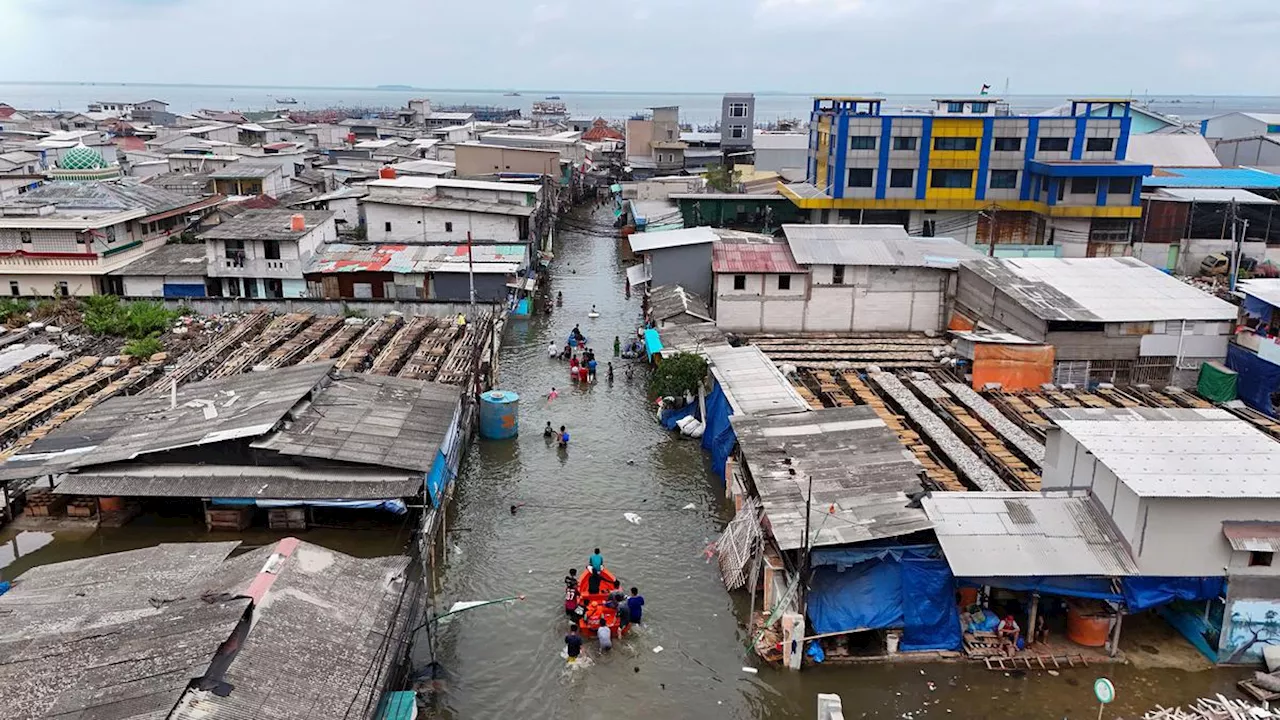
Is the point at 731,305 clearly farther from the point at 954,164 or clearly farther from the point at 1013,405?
the point at 954,164

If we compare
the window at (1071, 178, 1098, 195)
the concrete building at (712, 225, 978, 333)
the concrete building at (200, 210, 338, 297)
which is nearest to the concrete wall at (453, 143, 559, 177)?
the concrete building at (200, 210, 338, 297)

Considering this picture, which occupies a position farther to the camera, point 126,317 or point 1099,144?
point 1099,144

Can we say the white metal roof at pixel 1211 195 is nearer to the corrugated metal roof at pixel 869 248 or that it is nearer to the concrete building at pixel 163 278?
the corrugated metal roof at pixel 869 248

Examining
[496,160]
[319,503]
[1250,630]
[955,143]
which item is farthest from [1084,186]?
[319,503]

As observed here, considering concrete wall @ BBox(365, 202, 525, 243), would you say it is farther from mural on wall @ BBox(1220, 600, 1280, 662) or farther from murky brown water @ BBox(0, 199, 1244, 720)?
mural on wall @ BBox(1220, 600, 1280, 662)

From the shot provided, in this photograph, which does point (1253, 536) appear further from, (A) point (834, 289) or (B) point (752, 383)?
(A) point (834, 289)
